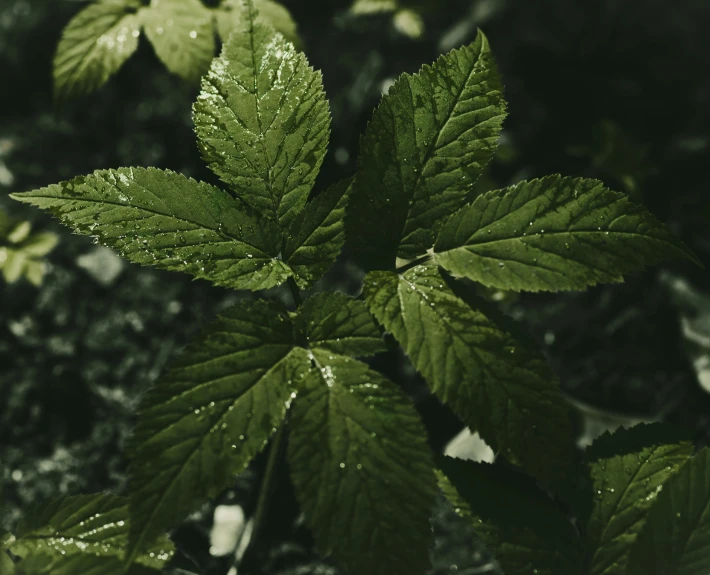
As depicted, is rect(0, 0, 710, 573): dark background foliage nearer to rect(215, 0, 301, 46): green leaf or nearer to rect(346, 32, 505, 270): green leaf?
rect(215, 0, 301, 46): green leaf

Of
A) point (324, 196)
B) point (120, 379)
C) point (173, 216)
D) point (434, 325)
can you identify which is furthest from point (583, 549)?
point (120, 379)

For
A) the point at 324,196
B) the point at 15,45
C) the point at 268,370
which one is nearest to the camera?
the point at 268,370

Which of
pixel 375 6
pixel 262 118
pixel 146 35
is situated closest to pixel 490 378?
Result: pixel 262 118

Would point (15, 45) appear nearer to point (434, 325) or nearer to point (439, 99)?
point (439, 99)

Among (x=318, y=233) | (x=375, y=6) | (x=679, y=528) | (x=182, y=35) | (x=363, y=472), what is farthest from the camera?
(x=375, y=6)

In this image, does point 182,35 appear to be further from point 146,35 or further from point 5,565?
point 5,565

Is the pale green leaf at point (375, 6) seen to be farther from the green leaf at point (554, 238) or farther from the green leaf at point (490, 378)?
the green leaf at point (490, 378)

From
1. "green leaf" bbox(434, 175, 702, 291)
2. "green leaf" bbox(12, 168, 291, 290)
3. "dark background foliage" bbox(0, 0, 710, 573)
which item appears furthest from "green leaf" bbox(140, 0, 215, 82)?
"green leaf" bbox(434, 175, 702, 291)
